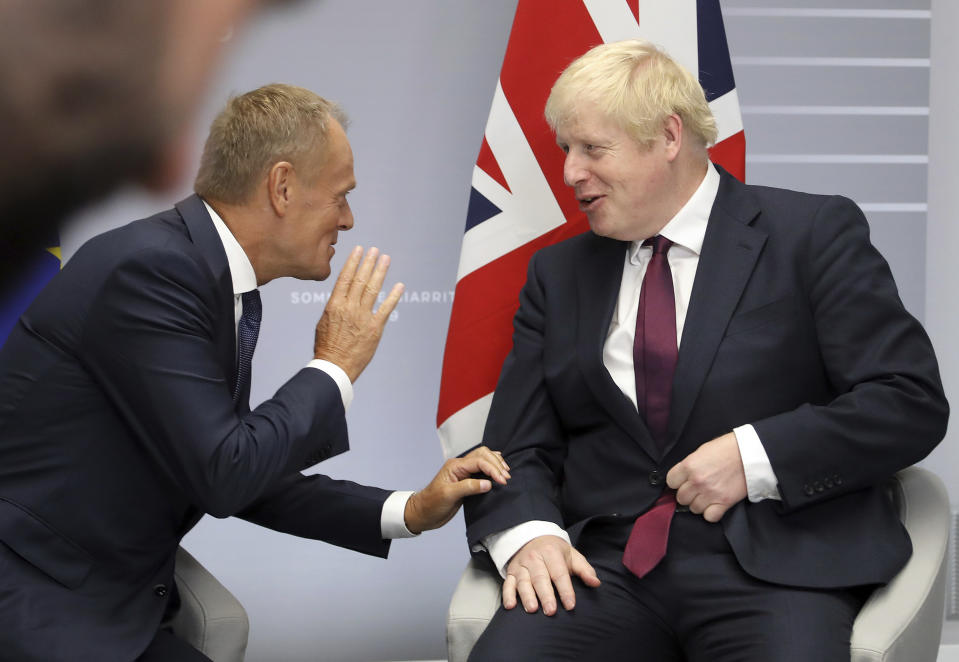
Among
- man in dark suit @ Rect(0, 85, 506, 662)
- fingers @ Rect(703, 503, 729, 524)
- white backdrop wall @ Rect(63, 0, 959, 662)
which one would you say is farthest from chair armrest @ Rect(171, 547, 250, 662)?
white backdrop wall @ Rect(63, 0, 959, 662)

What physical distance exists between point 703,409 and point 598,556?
38 centimetres

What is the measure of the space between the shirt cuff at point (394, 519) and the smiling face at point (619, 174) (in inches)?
29.1

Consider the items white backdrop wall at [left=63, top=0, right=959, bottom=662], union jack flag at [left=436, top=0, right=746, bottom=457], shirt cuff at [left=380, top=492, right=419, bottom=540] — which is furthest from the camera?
white backdrop wall at [left=63, top=0, right=959, bottom=662]

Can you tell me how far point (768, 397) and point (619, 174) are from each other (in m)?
0.54

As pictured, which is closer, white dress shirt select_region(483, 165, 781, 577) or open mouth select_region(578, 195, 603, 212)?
white dress shirt select_region(483, 165, 781, 577)

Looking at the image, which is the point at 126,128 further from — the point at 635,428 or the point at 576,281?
the point at 635,428

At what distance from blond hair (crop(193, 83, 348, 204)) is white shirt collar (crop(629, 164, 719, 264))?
735 millimetres

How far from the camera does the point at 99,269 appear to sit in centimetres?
185

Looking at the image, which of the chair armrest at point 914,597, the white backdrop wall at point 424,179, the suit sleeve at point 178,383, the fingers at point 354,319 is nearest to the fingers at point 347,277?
the fingers at point 354,319

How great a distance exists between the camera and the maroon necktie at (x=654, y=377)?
200cm

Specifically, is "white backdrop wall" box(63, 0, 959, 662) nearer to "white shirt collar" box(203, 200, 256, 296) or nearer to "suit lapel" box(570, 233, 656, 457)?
"suit lapel" box(570, 233, 656, 457)

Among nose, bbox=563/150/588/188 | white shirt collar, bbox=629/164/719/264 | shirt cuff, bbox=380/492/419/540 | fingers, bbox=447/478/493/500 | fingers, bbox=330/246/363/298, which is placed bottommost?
shirt cuff, bbox=380/492/419/540

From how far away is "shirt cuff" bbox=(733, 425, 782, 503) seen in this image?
75.5 inches

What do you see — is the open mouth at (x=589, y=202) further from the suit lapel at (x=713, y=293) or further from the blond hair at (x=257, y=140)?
the blond hair at (x=257, y=140)
